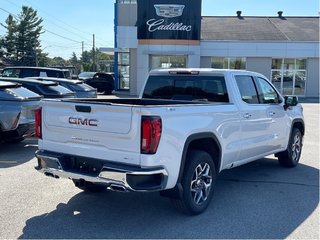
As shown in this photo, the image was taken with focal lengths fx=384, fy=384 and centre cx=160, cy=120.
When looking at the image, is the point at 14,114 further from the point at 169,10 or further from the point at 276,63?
the point at 276,63

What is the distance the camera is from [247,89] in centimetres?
621

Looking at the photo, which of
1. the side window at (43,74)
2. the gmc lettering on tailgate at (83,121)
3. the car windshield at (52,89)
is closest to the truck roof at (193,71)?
the gmc lettering on tailgate at (83,121)

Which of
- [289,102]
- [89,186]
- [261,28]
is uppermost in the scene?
[261,28]

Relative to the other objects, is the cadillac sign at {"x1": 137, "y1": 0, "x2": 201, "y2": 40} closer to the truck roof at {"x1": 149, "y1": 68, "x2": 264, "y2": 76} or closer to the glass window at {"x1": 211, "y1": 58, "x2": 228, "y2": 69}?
the glass window at {"x1": 211, "y1": 58, "x2": 228, "y2": 69}

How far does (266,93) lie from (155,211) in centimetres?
309

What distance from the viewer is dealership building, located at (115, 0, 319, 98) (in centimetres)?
2745

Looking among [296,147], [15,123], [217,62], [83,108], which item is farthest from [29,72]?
[217,62]

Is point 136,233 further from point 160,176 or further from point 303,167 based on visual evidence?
point 303,167

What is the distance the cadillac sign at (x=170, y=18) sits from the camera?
27312 mm

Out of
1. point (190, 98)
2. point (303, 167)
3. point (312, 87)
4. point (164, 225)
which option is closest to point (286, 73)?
point (312, 87)

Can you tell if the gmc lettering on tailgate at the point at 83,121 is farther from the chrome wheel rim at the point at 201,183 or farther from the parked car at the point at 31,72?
the parked car at the point at 31,72

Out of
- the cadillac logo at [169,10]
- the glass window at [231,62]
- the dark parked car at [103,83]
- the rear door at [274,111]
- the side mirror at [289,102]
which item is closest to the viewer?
the rear door at [274,111]

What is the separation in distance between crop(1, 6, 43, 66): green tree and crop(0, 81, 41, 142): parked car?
62.6 meters

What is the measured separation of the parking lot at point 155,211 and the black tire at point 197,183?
0.50ft
